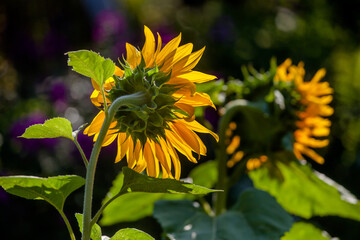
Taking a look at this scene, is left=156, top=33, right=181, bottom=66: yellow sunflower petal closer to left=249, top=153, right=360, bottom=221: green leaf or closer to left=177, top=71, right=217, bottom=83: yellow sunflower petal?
left=177, top=71, right=217, bottom=83: yellow sunflower petal

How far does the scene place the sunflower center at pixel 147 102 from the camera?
1.33ft

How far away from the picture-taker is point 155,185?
0.39 meters

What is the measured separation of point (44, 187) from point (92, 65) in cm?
11

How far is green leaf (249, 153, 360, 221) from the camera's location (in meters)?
0.78

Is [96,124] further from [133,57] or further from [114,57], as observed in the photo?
[114,57]

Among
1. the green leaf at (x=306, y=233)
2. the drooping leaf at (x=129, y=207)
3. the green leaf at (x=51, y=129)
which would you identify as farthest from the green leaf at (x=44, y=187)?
the green leaf at (x=306, y=233)

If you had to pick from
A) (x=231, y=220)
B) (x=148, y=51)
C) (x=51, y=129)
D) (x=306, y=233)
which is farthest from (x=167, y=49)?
(x=306, y=233)

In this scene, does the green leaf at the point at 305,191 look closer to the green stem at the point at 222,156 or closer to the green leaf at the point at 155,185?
the green stem at the point at 222,156

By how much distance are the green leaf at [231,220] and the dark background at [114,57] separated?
56 centimetres

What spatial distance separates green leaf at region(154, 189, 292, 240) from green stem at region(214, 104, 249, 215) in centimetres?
4

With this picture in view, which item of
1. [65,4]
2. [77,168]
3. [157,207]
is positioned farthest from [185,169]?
[65,4]

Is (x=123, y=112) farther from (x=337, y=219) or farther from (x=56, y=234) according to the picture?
(x=337, y=219)

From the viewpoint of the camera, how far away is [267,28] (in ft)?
9.57

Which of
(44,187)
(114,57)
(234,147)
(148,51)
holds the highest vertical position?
(148,51)
